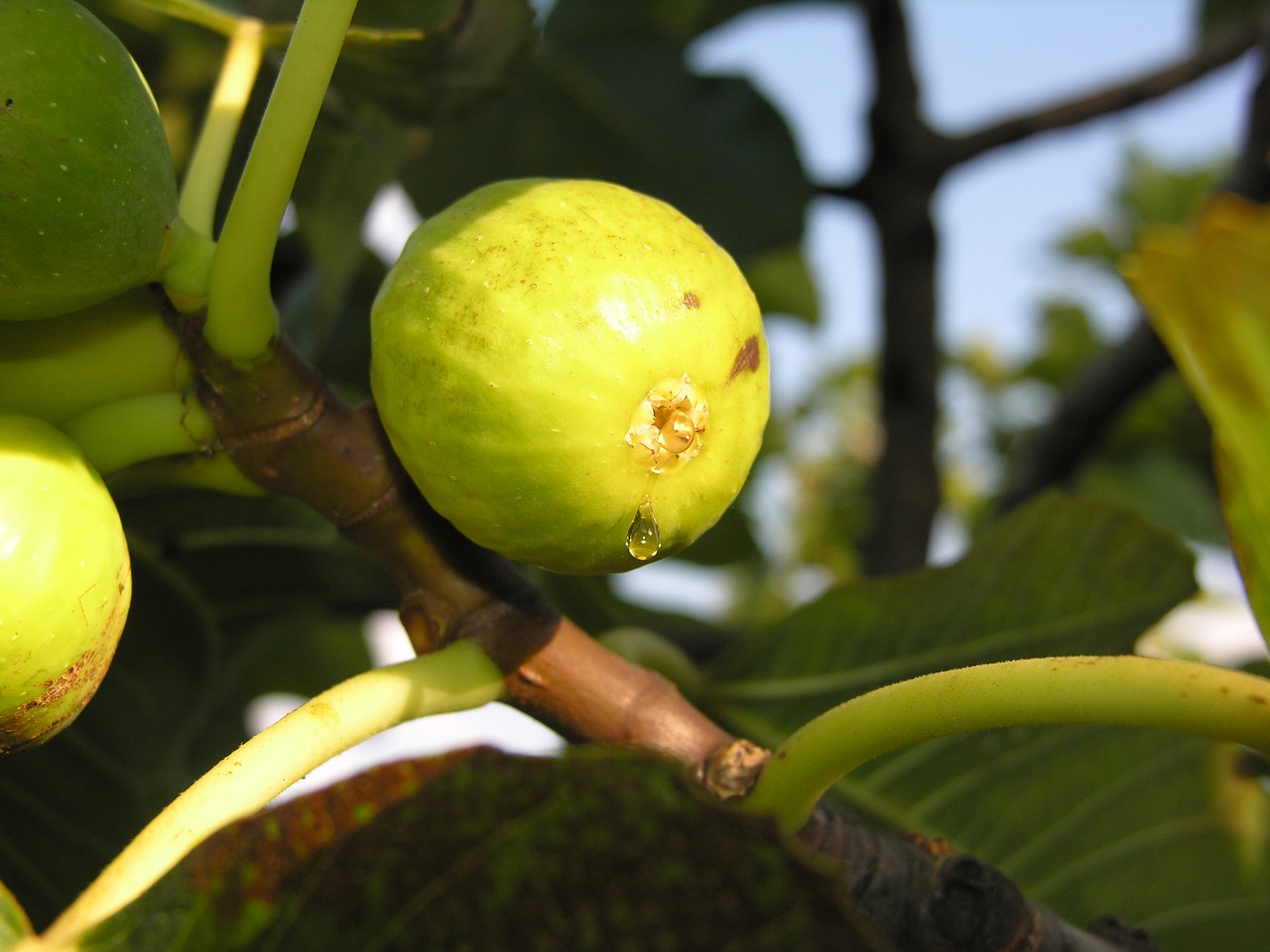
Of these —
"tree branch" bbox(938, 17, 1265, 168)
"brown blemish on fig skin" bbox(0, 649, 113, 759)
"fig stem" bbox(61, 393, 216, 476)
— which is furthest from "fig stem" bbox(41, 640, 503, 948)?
"tree branch" bbox(938, 17, 1265, 168)

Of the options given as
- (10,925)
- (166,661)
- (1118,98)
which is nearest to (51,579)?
(10,925)

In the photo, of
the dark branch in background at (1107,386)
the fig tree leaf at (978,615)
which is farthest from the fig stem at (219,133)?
the dark branch in background at (1107,386)

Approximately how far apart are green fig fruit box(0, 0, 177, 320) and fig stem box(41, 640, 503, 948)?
34 cm

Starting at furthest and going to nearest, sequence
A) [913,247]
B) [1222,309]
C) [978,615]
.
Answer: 1. [913,247]
2. [978,615]
3. [1222,309]

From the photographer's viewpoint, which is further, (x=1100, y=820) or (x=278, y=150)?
(x=1100, y=820)

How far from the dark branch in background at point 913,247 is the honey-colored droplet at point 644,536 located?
5.00 ft

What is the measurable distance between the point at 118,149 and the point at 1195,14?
273 centimetres

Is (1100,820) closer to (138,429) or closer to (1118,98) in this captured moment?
(138,429)

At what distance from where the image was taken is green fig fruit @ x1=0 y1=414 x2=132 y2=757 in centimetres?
77

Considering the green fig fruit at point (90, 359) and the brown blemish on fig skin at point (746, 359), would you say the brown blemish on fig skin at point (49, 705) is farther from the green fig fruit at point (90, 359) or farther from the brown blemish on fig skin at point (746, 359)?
the brown blemish on fig skin at point (746, 359)

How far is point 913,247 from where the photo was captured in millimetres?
2424

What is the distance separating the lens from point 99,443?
0.90 m

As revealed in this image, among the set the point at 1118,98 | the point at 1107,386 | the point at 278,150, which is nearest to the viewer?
the point at 278,150

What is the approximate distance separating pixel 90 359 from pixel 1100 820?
3.69ft
